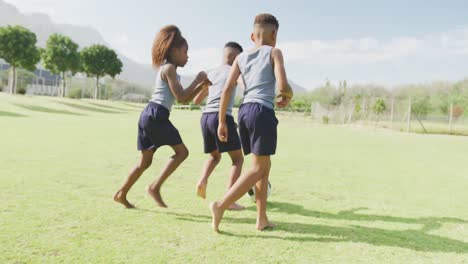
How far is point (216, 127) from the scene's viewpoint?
158 inches

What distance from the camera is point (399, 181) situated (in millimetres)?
6383

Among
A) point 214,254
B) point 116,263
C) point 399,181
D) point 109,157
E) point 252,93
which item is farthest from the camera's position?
point 109,157

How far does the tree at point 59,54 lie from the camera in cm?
4575

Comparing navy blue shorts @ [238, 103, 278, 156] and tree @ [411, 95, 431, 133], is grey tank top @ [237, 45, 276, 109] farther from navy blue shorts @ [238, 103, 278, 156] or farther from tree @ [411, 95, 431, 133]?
tree @ [411, 95, 431, 133]

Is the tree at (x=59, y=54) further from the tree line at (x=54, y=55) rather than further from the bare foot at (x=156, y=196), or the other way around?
A: the bare foot at (x=156, y=196)

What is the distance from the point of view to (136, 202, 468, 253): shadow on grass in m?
3.12

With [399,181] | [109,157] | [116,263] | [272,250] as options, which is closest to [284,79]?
[272,250]

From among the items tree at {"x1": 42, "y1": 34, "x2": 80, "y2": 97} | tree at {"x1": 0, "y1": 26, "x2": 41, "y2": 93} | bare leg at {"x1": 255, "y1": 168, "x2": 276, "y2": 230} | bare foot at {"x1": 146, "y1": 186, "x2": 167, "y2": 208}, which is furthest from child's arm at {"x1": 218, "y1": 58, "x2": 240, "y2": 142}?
tree at {"x1": 42, "y1": 34, "x2": 80, "y2": 97}

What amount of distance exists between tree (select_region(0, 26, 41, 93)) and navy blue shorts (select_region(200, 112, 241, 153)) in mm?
40386

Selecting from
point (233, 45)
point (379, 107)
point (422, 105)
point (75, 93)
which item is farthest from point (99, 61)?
point (233, 45)

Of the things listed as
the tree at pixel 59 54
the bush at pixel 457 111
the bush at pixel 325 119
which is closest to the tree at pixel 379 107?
the bush at pixel 325 119

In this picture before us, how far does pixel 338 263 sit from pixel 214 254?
823 millimetres

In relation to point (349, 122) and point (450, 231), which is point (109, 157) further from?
point (349, 122)

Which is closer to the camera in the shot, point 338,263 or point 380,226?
point 338,263
